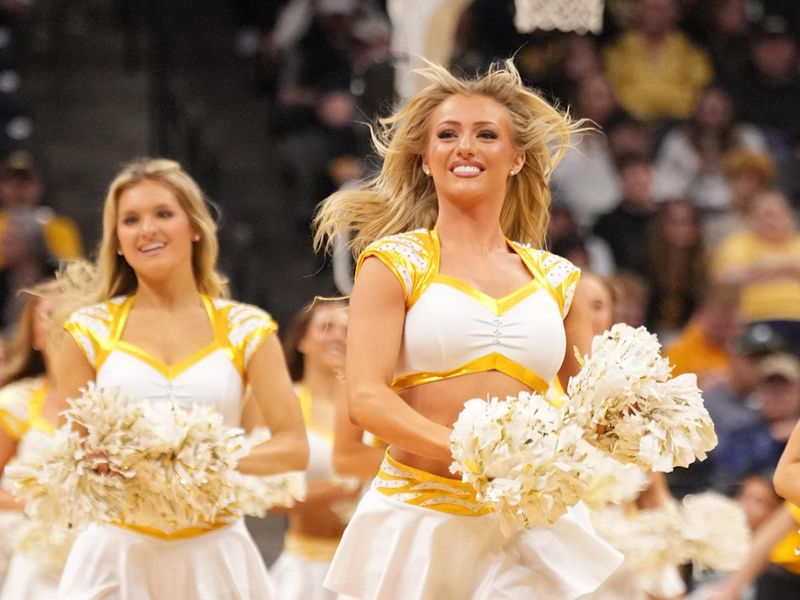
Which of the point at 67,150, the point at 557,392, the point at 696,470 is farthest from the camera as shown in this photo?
the point at 67,150

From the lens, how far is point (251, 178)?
447 inches

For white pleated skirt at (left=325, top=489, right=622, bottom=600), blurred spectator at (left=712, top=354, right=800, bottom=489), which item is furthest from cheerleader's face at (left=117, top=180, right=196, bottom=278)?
blurred spectator at (left=712, top=354, right=800, bottom=489)

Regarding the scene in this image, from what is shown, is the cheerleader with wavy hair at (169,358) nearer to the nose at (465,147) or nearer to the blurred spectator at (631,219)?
the nose at (465,147)

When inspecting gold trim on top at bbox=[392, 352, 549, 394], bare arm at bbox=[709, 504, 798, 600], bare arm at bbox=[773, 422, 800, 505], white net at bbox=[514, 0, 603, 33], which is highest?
white net at bbox=[514, 0, 603, 33]

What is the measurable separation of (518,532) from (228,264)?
6.46 m

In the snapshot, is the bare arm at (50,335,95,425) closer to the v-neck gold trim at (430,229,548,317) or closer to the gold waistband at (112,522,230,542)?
the gold waistband at (112,522,230,542)

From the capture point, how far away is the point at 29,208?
9.66 meters

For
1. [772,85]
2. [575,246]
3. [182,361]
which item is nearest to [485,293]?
[182,361]

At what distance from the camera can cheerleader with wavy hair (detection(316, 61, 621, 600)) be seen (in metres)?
3.85

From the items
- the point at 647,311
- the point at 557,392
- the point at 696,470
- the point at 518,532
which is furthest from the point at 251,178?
the point at 518,532

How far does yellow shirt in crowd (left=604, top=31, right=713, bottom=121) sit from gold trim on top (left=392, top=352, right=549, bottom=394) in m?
6.89

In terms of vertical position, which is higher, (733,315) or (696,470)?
(733,315)

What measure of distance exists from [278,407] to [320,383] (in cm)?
208

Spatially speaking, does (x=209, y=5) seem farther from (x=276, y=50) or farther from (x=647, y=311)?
(x=647, y=311)
